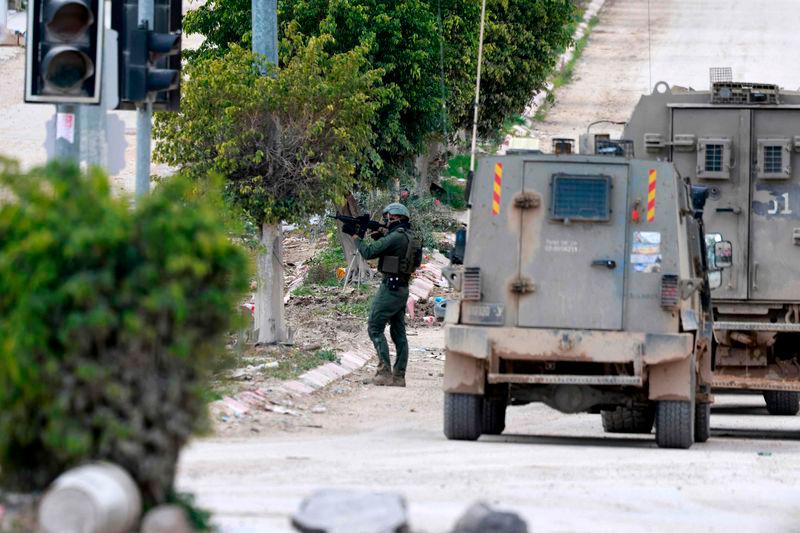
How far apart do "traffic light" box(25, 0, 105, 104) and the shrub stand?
445 centimetres

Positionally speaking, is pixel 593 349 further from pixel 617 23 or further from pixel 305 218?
pixel 617 23

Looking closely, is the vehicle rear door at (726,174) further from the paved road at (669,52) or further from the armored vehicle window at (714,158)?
the paved road at (669,52)

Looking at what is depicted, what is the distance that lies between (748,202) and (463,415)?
15.4 ft

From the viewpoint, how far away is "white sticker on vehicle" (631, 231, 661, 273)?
12.2 metres

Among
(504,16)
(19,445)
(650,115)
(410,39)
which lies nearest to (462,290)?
(650,115)

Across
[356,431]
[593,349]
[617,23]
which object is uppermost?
[617,23]

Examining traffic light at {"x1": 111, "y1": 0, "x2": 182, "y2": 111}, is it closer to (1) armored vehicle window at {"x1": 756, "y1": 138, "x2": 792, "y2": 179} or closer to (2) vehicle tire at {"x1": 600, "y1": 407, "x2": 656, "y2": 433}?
(2) vehicle tire at {"x1": 600, "y1": 407, "x2": 656, "y2": 433}

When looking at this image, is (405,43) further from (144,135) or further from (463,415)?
(463,415)

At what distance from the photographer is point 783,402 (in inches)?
650

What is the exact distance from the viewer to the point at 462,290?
490 inches

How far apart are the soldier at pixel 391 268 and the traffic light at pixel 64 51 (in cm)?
598

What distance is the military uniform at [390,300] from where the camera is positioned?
655 inches

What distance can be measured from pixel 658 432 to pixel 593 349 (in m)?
0.92

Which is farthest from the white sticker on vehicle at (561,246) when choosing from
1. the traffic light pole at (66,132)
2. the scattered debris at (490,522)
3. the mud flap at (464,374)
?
the scattered debris at (490,522)
